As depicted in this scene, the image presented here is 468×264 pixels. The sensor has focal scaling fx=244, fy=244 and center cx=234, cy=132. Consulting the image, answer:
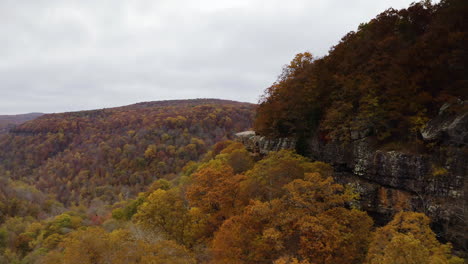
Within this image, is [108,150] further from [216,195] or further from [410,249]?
[410,249]

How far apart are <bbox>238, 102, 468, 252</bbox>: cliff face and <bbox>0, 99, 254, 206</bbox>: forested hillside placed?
84.7 meters

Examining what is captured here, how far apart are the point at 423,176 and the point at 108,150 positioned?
124m

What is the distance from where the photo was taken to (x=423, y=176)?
14.7 meters

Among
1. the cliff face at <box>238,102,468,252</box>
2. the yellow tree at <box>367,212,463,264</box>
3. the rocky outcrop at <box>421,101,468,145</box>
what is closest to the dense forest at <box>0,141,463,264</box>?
the yellow tree at <box>367,212,463,264</box>

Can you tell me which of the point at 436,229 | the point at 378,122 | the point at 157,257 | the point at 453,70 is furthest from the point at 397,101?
the point at 157,257

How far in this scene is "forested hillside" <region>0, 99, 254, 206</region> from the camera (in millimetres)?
100438

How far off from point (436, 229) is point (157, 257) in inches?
627

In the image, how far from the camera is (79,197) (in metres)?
92.6

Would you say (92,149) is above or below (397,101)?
below

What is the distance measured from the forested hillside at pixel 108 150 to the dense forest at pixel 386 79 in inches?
3209

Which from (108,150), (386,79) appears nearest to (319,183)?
(386,79)

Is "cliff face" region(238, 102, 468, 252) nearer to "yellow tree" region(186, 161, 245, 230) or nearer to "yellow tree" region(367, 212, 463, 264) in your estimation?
"yellow tree" region(367, 212, 463, 264)

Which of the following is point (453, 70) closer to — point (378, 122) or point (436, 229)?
point (378, 122)

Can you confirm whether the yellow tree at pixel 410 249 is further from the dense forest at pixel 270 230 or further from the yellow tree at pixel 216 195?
the yellow tree at pixel 216 195
